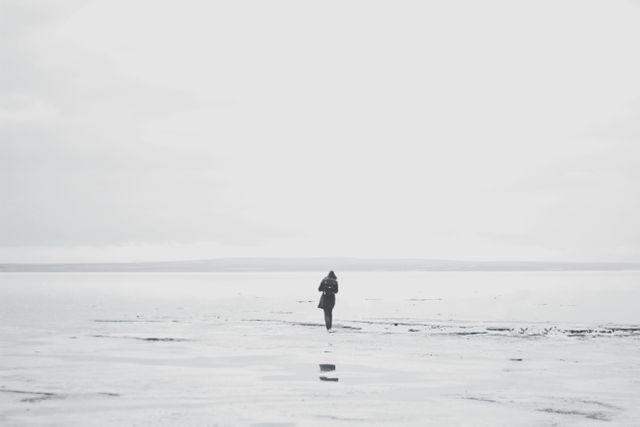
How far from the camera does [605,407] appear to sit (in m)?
16.0

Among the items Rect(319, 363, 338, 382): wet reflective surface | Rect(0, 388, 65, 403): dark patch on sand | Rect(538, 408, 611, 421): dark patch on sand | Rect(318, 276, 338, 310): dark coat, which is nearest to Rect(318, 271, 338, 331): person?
Rect(318, 276, 338, 310): dark coat

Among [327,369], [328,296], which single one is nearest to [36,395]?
[327,369]

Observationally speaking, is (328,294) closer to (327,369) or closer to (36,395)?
(327,369)

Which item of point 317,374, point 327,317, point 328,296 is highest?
point 328,296

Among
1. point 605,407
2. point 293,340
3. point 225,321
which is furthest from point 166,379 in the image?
point 225,321

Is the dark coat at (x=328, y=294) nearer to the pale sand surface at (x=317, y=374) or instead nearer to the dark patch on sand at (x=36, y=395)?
the pale sand surface at (x=317, y=374)

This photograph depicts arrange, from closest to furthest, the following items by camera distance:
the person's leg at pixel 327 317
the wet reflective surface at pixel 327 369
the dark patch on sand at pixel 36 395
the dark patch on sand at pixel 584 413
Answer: the dark patch on sand at pixel 584 413, the dark patch on sand at pixel 36 395, the wet reflective surface at pixel 327 369, the person's leg at pixel 327 317

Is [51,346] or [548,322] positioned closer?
[51,346]

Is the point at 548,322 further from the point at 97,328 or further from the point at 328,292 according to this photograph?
the point at 97,328

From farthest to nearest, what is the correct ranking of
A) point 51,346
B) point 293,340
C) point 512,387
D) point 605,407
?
point 293,340 → point 51,346 → point 512,387 → point 605,407

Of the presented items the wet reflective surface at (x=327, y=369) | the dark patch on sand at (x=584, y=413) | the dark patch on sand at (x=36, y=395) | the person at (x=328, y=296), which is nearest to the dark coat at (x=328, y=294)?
the person at (x=328, y=296)

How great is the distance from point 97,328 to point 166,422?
75.0 ft

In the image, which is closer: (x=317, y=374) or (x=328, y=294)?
(x=317, y=374)

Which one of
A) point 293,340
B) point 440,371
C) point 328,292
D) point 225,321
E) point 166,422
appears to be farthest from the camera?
point 225,321
